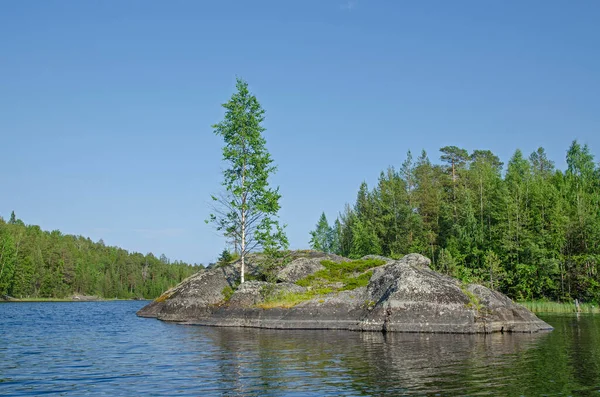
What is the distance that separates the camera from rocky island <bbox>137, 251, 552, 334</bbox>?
112ft

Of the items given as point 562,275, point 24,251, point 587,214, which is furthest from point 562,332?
point 24,251

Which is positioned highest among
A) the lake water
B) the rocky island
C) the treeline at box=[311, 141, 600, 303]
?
the treeline at box=[311, 141, 600, 303]

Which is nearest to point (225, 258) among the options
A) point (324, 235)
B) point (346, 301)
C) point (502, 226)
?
point (346, 301)

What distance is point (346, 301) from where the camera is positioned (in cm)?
3853

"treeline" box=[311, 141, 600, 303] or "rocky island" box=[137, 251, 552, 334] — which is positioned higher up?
"treeline" box=[311, 141, 600, 303]

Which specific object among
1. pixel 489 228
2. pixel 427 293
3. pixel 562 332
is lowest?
pixel 562 332

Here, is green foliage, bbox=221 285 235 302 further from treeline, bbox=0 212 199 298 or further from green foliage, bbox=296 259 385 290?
treeline, bbox=0 212 199 298

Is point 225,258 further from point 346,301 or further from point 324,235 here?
point 324,235

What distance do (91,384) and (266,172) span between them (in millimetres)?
34189

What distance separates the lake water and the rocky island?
2.92m

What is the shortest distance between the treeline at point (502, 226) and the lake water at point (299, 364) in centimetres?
4095

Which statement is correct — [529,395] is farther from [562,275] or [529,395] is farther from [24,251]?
[24,251]

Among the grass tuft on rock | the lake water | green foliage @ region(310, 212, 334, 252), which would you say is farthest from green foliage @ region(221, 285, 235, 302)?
green foliage @ region(310, 212, 334, 252)

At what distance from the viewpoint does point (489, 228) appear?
8044cm
